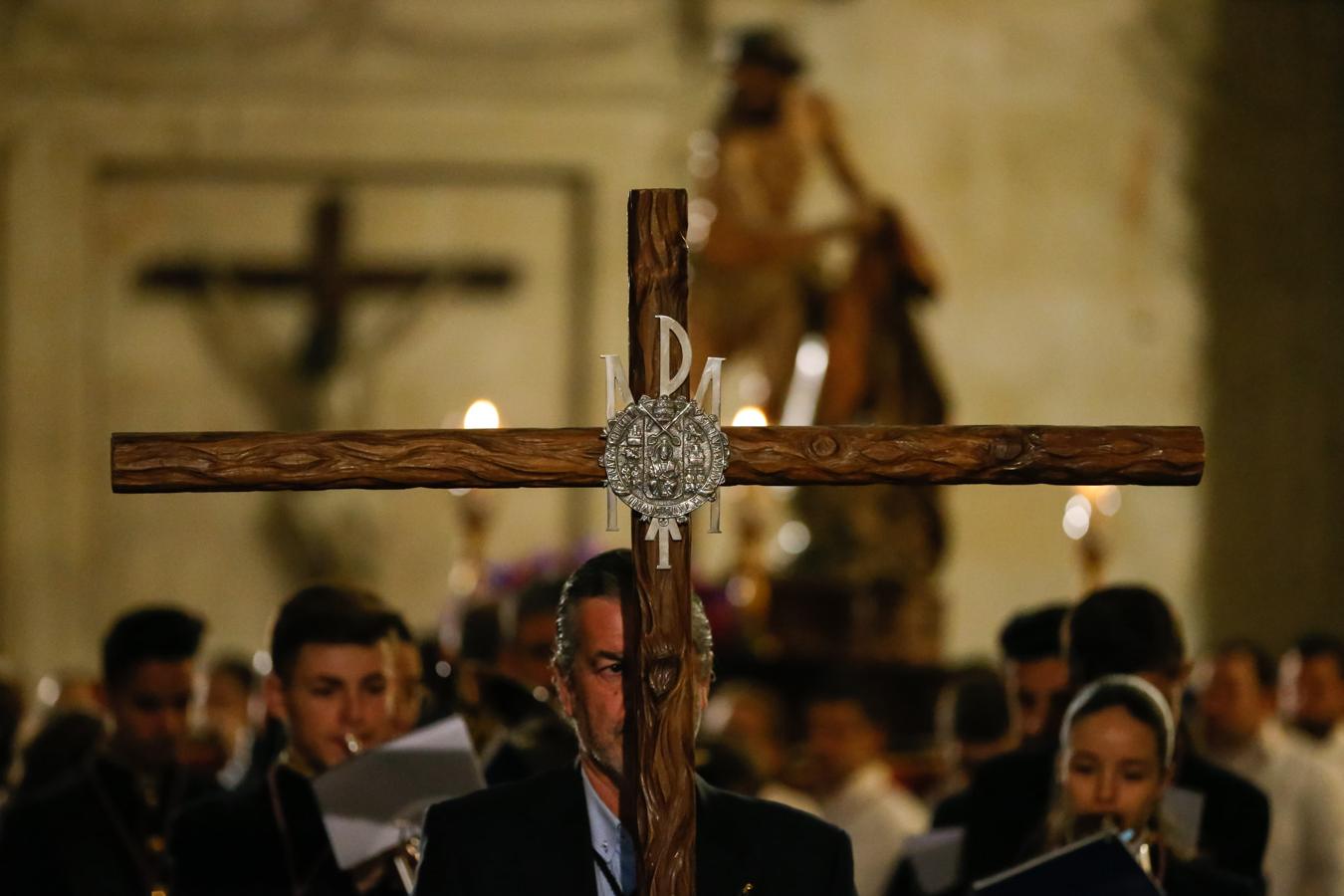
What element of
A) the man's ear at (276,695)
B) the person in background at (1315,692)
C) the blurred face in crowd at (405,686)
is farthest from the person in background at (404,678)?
the person in background at (1315,692)

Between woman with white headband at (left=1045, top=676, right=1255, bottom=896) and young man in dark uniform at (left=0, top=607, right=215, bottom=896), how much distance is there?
1.82m

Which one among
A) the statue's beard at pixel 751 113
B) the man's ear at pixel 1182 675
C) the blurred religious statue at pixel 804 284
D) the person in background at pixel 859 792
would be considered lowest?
the person in background at pixel 859 792

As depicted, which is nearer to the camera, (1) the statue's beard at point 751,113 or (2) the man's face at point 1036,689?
(2) the man's face at point 1036,689

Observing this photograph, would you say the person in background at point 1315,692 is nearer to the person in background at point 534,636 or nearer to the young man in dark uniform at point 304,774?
the person in background at point 534,636

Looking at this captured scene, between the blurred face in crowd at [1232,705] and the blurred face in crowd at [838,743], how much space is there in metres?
1.34

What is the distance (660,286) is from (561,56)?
35.3 ft

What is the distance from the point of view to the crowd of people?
320 cm

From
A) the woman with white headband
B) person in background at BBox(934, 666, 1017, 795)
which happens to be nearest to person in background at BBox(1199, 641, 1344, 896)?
person in background at BBox(934, 666, 1017, 795)

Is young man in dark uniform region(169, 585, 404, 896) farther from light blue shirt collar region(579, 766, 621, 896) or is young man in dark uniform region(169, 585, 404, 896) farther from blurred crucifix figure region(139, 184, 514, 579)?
blurred crucifix figure region(139, 184, 514, 579)

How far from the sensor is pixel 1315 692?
7.82 m

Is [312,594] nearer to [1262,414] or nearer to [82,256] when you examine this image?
[82,256]

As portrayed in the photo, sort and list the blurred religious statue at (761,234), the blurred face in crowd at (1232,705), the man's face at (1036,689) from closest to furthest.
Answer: the man's face at (1036,689) < the blurred face in crowd at (1232,705) < the blurred religious statue at (761,234)

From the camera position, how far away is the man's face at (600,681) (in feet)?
10.5

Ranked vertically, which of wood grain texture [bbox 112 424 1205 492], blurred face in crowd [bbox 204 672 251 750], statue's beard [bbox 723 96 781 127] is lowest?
blurred face in crowd [bbox 204 672 251 750]
